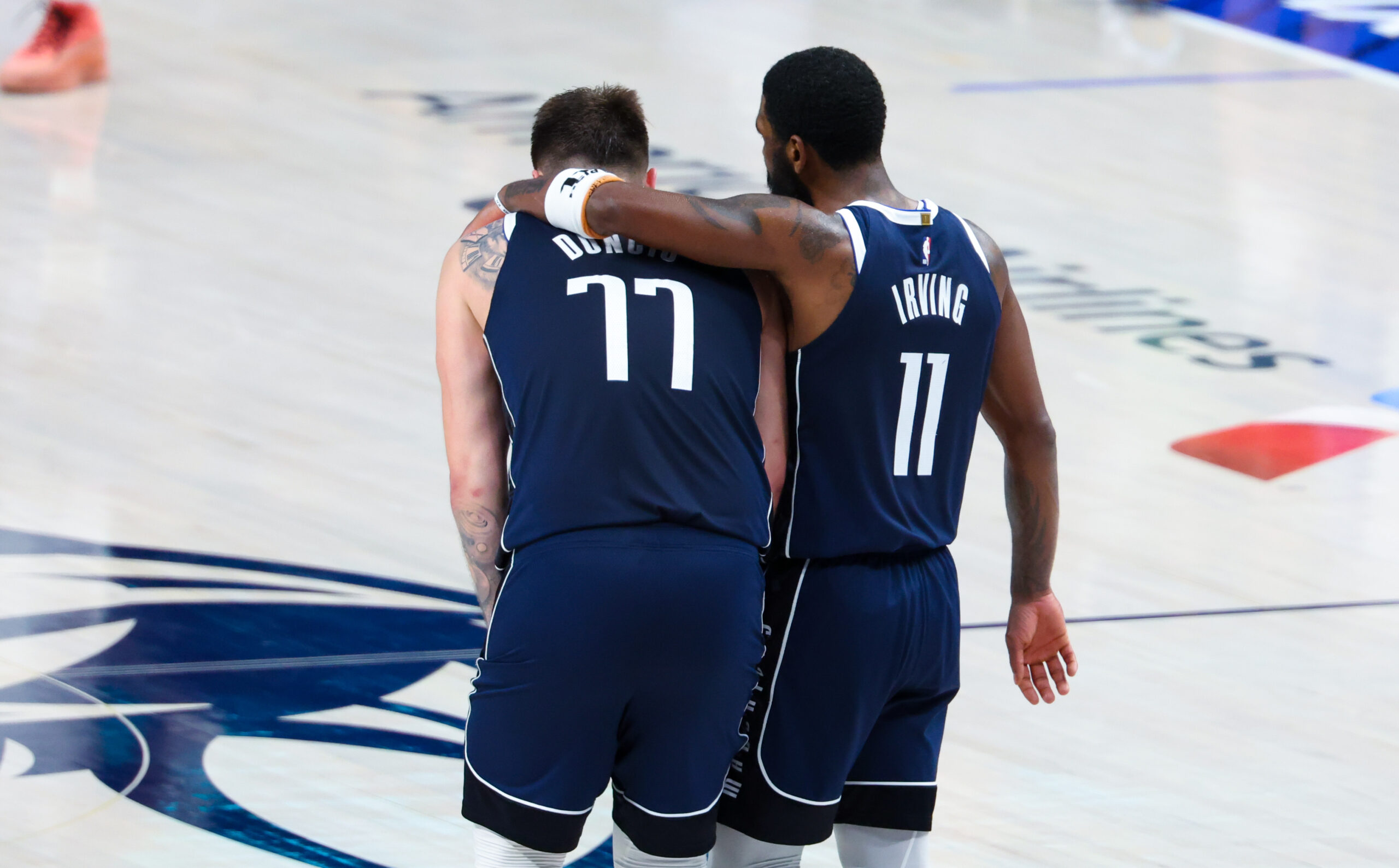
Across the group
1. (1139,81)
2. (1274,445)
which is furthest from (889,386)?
(1139,81)

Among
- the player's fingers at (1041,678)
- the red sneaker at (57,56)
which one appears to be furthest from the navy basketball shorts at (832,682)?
the red sneaker at (57,56)

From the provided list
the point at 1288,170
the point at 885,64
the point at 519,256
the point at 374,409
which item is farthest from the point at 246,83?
the point at 519,256

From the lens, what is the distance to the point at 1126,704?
4.27m

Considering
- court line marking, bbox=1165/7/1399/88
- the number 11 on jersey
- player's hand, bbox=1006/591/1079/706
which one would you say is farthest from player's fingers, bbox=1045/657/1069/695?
court line marking, bbox=1165/7/1399/88

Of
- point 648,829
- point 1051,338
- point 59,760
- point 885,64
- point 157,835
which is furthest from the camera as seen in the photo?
point 885,64

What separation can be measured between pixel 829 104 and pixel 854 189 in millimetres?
134

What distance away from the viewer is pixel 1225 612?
485cm

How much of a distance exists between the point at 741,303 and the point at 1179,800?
1.80 metres

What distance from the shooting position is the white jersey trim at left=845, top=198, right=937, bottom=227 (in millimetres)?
2621

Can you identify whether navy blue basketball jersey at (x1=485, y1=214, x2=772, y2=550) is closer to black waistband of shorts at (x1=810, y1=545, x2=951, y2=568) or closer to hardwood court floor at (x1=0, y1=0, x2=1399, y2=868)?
black waistband of shorts at (x1=810, y1=545, x2=951, y2=568)

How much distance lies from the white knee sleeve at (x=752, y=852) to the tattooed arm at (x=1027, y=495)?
45cm

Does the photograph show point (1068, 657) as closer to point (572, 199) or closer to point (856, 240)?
point (856, 240)

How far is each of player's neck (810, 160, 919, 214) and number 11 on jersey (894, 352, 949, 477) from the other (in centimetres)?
22

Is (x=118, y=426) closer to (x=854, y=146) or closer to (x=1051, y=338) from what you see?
(x=1051, y=338)
